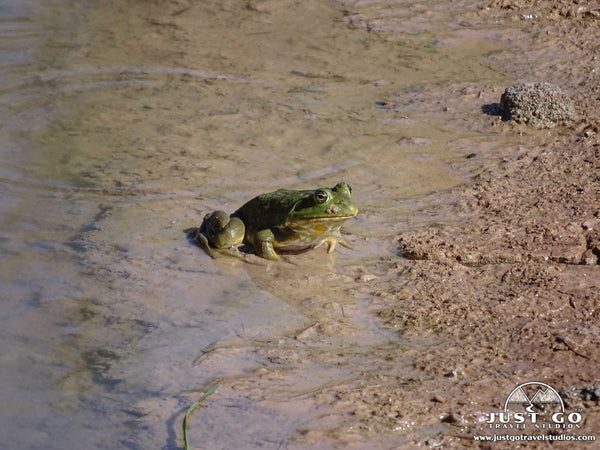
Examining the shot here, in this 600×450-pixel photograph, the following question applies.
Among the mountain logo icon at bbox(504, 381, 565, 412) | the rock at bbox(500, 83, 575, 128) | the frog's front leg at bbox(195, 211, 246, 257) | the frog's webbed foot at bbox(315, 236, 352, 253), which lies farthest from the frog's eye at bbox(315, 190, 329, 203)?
the rock at bbox(500, 83, 575, 128)

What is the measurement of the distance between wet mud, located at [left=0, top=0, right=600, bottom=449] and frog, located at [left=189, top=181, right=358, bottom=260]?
6.0 inches

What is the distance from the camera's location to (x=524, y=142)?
8.45 meters

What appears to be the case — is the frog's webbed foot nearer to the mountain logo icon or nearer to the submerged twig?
the submerged twig

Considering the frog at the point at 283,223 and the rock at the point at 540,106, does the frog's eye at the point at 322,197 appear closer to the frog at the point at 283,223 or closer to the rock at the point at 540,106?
the frog at the point at 283,223

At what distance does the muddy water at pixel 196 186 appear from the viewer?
4.92 metres

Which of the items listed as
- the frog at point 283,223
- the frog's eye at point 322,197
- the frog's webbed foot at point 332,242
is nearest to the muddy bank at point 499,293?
the frog's webbed foot at point 332,242

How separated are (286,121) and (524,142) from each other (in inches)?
100

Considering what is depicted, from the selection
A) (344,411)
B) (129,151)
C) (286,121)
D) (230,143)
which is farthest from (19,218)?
(344,411)

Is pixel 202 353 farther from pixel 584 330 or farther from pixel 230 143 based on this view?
pixel 230 143

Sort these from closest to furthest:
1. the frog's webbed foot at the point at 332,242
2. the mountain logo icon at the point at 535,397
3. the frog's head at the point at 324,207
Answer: the mountain logo icon at the point at 535,397, the frog's head at the point at 324,207, the frog's webbed foot at the point at 332,242

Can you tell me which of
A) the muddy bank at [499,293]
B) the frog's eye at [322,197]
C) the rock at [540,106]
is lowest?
the muddy bank at [499,293]

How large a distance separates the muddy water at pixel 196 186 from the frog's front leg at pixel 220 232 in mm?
130

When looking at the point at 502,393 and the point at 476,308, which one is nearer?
the point at 502,393

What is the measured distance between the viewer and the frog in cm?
643
